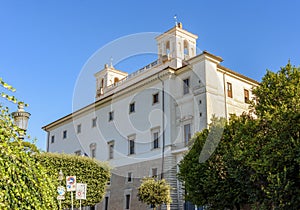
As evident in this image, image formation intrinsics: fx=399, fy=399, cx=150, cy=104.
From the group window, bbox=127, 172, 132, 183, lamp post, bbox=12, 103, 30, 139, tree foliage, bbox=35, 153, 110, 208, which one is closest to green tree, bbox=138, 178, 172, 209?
tree foliage, bbox=35, 153, 110, 208

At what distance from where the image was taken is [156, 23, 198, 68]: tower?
126ft

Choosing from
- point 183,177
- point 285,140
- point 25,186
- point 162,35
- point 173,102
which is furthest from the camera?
point 162,35

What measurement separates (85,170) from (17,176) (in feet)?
69.2

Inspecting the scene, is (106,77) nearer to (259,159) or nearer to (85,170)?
(85,170)

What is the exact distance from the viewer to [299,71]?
19.8 metres

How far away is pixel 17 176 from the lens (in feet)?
16.5

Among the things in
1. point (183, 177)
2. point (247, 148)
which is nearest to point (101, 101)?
point (183, 177)

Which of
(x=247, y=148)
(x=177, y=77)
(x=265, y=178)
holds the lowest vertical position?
(x=265, y=178)

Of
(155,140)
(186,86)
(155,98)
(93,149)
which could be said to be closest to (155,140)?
(155,140)

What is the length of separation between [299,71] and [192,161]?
7.76 meters

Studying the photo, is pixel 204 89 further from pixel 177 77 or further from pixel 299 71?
pixel 299 71

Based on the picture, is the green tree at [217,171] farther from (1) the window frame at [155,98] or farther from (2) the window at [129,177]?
(2) the window at [129,177]

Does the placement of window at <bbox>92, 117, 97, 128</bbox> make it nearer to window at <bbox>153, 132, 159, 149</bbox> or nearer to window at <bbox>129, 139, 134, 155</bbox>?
window at <bbox>129, 139, 134, 155</bbox>

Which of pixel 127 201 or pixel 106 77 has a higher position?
pixel 106 77
